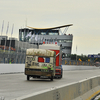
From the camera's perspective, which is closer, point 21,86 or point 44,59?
point 21,86

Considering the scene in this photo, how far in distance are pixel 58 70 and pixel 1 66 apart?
333 inches

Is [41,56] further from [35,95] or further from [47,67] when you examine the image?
[35,95]

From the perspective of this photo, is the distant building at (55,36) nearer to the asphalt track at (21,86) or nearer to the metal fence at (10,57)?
the metal fence at (10,57)

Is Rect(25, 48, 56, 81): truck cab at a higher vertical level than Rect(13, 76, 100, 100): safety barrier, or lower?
higher

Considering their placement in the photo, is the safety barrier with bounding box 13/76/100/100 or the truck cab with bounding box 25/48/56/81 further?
the truck cab with bounding box 25/48/56/81

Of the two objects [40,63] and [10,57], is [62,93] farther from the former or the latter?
[10,57]

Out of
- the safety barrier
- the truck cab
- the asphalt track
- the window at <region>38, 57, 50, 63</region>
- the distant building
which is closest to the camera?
the safety barrier

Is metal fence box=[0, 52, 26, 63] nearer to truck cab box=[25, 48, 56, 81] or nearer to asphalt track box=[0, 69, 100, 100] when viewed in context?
asphalt track box=[0, 69, 100, 100]

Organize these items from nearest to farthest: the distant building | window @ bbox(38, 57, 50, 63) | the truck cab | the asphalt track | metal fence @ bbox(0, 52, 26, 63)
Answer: the asphalt track, the truck cab, window @ bbox(38, 57, 50, 63), metal fence @ bbox(0, 52, 26, 63), the distant building

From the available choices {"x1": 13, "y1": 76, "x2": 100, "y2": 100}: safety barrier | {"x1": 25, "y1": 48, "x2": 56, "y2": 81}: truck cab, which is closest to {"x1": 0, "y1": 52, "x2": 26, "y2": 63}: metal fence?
{"x1": 25, "y1": 48, "x2": 56, "y2": 81}: truck cab

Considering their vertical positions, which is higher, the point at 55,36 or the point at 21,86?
the point at 55,36

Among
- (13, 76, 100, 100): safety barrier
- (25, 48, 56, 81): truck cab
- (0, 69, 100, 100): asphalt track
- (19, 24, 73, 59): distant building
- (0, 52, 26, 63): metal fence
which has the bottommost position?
(0, 69, 100, 100): asphalt track

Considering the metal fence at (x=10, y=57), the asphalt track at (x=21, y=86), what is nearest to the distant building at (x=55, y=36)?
the metal fence at (x=10, y=57)

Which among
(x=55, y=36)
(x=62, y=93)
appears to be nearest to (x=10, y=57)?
(x=62, y=93)
